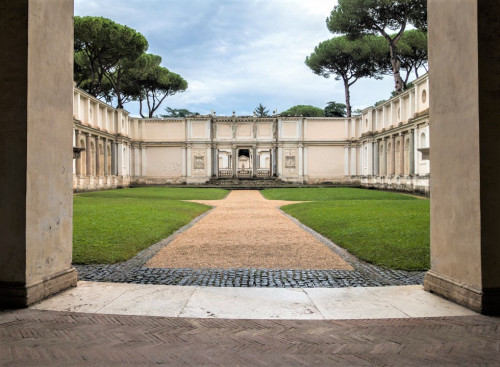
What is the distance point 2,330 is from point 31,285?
0.75m

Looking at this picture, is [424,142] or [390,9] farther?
[390,9]

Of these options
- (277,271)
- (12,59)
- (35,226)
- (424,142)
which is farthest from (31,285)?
(424,142)

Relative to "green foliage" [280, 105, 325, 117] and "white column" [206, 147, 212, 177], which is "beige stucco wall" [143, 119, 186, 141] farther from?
"green foliage" [280, 105, 325, 117]

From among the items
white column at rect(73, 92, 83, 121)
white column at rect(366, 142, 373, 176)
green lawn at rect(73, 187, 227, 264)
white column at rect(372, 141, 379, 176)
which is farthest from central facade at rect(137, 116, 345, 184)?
green lawn at rect(73, 187, 227, 264)

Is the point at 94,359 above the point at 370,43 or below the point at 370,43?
below

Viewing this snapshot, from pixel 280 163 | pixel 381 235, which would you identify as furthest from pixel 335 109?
pixel 381 235

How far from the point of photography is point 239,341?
3.24m

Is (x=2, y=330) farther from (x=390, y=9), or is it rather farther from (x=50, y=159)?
(x=390, y=9)

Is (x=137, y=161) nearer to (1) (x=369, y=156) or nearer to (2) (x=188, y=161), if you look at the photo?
(2) (x=188, y=161)

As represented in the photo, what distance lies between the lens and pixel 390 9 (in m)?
31.8

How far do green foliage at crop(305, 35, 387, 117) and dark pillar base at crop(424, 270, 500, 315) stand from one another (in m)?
40.5

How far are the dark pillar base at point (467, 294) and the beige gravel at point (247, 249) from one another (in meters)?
1.85

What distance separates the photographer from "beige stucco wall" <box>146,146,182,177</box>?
4375 centimetres

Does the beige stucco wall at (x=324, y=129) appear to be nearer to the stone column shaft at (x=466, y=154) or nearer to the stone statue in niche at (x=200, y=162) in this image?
the stone statue in niche at (x=200, y=162)
